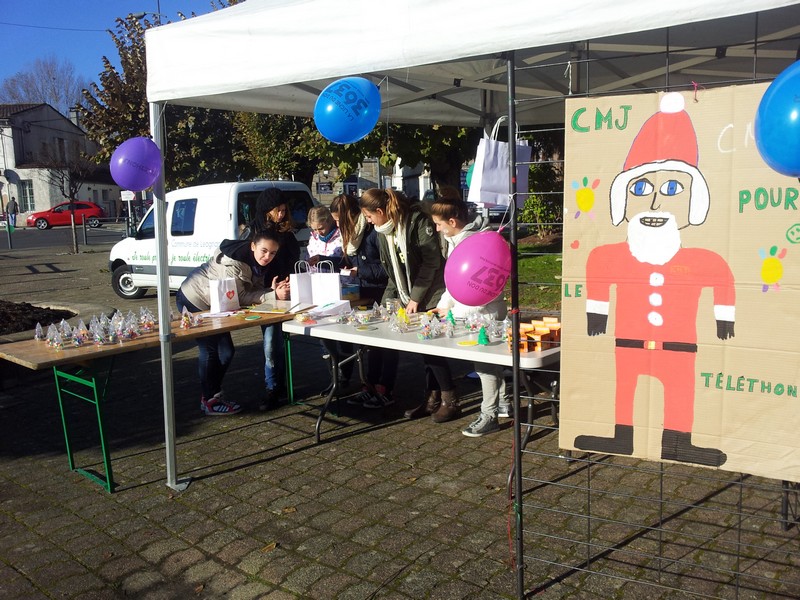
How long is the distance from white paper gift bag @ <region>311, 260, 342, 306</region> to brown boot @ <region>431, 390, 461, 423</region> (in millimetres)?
1104

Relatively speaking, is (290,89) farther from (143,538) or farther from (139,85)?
(139,85)

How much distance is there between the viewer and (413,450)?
456 cm

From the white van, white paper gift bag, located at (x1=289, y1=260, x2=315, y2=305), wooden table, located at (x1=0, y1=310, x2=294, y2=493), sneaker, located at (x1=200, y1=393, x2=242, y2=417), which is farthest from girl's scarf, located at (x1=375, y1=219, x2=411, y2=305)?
the white van

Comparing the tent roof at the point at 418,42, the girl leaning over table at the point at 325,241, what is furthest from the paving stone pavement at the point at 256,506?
the tent roof at the point at 418,42

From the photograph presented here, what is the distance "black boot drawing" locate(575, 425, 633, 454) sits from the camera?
→ 2.68 meters

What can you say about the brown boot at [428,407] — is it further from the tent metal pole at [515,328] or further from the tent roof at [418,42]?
the tent roof at [418,42]

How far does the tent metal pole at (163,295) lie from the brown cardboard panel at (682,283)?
234 centimetres

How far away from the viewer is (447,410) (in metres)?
5.05

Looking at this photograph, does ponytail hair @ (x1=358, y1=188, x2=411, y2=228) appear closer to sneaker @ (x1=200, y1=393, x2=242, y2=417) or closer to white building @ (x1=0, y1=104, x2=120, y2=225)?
sneaker @ (x1=200, y1=393, x2=242, y2=417)

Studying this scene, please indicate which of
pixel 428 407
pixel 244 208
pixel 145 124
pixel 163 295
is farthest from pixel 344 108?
pixel 145 124

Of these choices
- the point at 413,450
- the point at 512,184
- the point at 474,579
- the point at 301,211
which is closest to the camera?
the point at 512,184

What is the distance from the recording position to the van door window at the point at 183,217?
35.4 ft

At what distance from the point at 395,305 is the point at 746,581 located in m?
2.92

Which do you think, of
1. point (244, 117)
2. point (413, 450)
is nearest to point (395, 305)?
point (413, 450)
